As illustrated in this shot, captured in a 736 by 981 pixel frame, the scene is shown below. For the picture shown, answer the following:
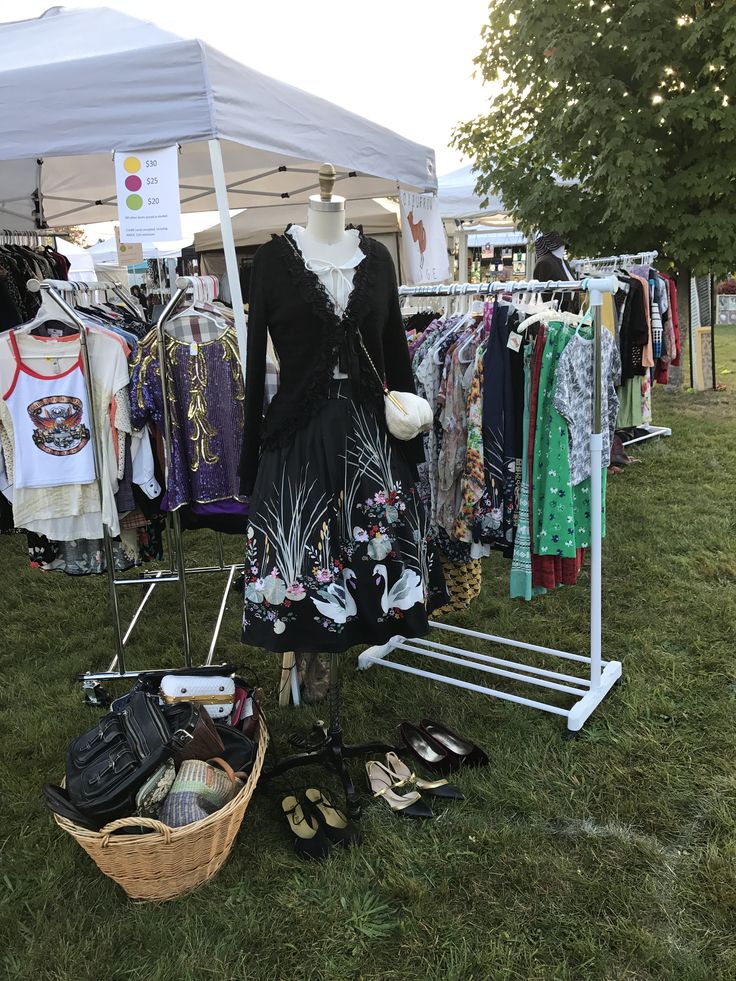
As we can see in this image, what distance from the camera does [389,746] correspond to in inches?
98.4

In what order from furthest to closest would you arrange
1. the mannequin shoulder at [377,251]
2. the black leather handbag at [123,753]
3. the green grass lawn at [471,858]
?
the mannequin shoulder at [377,251] < the black leather handbag at [123,753] < the green grass lawn at [471,858]

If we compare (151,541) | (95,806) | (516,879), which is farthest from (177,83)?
(516,879)

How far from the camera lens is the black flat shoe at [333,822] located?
215 cm

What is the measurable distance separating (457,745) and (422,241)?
268 cm

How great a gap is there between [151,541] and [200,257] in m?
7.52

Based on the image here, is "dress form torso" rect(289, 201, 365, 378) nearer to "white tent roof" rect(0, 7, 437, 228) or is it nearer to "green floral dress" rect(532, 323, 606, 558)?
"white tent roof" rect(0, 7, 437, 228)

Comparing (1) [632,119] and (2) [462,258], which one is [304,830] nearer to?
(1) [632,119]

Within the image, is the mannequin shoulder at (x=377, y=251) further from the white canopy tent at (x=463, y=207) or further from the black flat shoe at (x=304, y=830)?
the white canopy tent at (x=463, y=207)

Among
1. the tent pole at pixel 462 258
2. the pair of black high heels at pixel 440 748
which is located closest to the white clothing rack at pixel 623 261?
the tent pole at pixel 462 258

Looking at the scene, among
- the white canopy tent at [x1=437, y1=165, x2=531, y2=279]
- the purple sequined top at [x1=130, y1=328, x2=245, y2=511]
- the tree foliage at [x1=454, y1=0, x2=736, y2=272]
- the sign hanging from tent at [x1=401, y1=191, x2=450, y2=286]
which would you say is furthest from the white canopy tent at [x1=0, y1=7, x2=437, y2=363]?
the white canopy tent at [x1=437, y1=165, x2=531, y2=279]

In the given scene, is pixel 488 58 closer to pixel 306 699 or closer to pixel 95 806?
pixel 306 699

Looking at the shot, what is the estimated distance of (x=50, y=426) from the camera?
269cm

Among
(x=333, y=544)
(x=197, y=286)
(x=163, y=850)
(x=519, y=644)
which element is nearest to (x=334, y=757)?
(x=163, y=850)

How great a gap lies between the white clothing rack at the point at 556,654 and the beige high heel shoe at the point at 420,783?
1.52 feet
